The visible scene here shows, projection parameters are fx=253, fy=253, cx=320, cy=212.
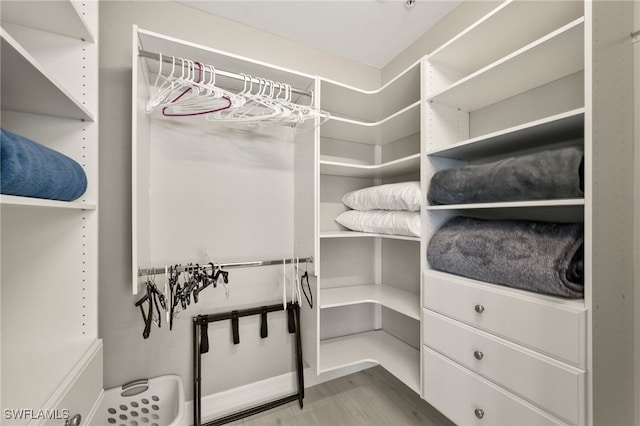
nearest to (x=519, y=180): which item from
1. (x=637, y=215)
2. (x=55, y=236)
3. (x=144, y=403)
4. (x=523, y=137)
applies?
(x=523, y=137)

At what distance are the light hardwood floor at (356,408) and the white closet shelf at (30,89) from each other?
1833 mm

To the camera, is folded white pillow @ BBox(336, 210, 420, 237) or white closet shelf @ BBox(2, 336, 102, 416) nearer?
white closet shelf @ BBox(2, 336, 102, 416)

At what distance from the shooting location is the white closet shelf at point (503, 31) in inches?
40.9

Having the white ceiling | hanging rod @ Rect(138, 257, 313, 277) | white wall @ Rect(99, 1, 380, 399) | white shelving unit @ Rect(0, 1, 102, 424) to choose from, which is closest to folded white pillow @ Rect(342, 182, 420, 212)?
hanging rod @ Rect(138, 257, 313, 277)

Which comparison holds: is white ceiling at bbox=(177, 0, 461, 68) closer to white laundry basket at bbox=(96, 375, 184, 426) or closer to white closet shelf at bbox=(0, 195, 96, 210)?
white closet shelf at bbox=(0, 195, 96, 210)

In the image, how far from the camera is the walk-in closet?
86 centimetres

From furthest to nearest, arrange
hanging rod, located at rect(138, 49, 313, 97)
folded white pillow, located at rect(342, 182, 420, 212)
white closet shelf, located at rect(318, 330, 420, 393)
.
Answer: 1. white closet shelf, located at rect(318, 330, 420, 393)
2. folded white pillow, located at rect(342, 182, 420, 212)
3. hanging rod, located at rect(138, 49, 313, 97)

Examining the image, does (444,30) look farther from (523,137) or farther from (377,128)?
(523,137)

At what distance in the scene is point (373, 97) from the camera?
178 cm

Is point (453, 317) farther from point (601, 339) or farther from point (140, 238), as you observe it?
point (140, 238)

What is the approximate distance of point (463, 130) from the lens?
1534 millimetres

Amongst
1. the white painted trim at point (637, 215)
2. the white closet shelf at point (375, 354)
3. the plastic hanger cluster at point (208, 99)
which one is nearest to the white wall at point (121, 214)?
the plastic hanger cluster at point (208, 99)

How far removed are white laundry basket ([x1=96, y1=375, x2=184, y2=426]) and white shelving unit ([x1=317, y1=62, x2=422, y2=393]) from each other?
0.87 metres

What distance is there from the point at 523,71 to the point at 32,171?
71.2 inches
